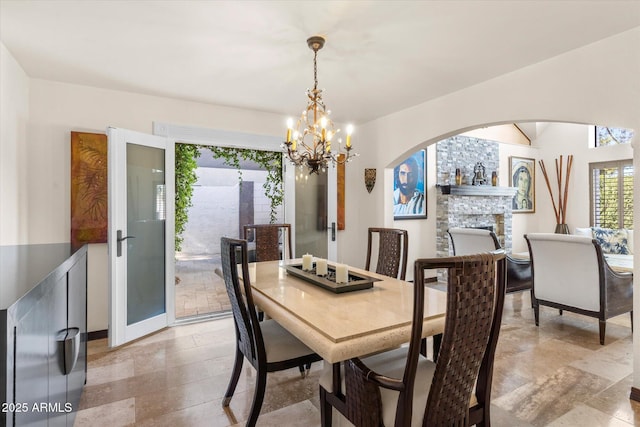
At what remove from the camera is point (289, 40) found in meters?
2.38

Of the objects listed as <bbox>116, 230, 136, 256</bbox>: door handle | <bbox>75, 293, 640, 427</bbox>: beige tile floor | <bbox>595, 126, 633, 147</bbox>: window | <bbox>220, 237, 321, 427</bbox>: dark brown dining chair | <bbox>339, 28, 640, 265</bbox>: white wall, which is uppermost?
<bbox>595, 126, 633, 147</bbox>: window

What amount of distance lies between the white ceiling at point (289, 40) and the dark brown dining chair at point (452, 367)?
5.38ft

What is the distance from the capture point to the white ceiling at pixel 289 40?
2.01 meters

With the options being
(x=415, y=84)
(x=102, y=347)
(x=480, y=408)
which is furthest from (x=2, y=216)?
(x=415, y=84)

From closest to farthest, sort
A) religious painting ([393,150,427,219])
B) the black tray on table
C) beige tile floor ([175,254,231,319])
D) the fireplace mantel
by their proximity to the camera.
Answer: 1. the black tray on table
2. beige tile floor ([175,254,231,319])
3. religious painting ([393,150,427,219])
4. the fireplace mantel

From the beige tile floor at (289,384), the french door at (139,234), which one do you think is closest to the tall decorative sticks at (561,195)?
the beige tile floor at (289,384)

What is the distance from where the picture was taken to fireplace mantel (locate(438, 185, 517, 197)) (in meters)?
5.50

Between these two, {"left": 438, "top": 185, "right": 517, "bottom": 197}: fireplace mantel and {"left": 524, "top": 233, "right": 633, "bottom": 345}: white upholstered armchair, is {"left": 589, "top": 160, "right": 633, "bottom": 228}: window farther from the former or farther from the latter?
{"left": 524, "top": 233, "right": 633, "bottom": 345}: white upholstered armchair

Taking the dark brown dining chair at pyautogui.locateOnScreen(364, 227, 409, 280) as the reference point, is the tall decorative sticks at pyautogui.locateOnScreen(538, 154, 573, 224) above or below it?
above

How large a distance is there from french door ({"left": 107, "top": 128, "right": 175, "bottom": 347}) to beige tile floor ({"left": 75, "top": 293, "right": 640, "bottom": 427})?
0.79 ft

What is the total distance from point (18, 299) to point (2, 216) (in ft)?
7.14

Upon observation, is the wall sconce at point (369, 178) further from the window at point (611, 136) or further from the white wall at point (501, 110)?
the window at point (611, 136)

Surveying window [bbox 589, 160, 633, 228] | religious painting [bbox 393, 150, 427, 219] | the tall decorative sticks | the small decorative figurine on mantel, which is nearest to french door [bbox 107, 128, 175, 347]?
religious painting [bbox 393, 150, 427, 219]

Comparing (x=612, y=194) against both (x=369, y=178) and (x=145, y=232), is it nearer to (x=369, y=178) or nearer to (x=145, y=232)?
(x=369, y=178)
